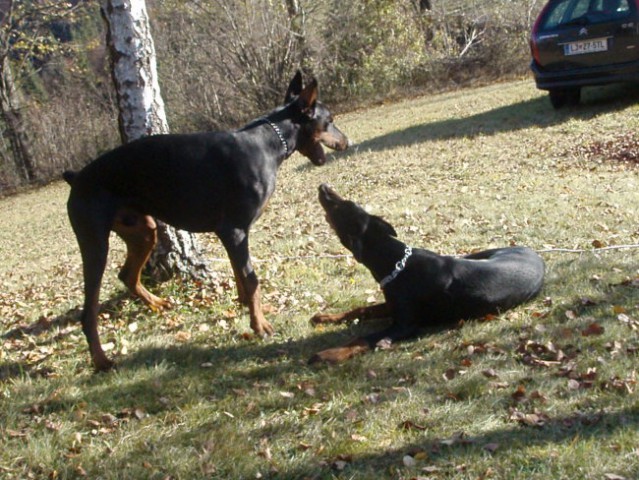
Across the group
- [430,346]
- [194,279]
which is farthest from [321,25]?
[430,346]

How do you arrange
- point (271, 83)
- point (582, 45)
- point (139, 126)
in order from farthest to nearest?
point (271, 83) → point (582, 45) → point (139, 126)

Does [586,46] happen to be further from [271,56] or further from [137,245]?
[271,56]

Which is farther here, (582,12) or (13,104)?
(13,104)

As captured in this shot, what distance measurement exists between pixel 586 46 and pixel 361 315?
8815 millimetres

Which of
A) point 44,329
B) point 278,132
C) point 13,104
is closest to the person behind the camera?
point 278,132

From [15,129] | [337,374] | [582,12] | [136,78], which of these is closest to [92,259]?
[337,374]

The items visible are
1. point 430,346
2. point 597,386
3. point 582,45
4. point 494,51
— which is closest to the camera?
point 597,386

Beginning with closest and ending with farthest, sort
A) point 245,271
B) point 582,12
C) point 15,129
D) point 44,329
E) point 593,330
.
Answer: point 593,330 → point 245,271 → point 44,329 → point 582,12 → point 15,129

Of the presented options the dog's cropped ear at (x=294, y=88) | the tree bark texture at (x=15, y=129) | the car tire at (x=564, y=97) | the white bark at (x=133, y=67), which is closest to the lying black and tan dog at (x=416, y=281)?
the dog's cropped ear at (x=294, y=88)

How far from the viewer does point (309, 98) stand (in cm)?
542

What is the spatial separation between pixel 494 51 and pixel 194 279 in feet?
62.5

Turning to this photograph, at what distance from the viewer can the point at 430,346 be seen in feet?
15.6

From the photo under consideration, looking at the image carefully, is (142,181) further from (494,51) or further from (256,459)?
(494,51)

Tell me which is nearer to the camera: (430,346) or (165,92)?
(430,346)
